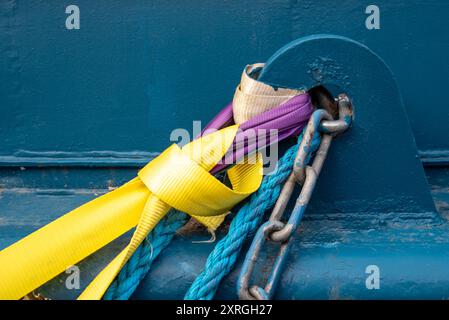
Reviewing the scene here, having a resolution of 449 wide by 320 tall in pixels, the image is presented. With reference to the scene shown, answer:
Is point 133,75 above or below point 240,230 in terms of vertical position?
above

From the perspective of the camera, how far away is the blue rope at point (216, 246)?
1.27 metres

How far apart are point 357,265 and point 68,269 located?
61cm

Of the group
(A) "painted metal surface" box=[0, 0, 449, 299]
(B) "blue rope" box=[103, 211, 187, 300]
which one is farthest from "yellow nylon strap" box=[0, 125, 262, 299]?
(A) "painted metal surface" box=[0, 0, 449, 299]

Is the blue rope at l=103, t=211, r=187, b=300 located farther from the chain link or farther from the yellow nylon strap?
the chain link

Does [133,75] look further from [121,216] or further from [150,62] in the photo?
[121,216]

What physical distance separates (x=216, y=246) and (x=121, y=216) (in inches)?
8.6

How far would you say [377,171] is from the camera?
143 centimetres

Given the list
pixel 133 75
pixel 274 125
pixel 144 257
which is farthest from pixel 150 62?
pixel 144 257

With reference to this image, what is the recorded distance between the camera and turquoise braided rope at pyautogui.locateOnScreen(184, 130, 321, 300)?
1.27 meters

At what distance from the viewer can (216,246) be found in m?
1.31

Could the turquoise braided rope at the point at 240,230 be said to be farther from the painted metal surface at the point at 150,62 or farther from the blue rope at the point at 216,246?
the painted metal surface at the point at 150,62

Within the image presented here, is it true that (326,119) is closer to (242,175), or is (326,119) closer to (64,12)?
(242,175)
